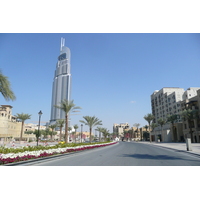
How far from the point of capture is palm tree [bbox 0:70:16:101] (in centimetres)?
1233

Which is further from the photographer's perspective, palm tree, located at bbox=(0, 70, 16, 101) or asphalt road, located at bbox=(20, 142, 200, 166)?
palm tree, located at bbox=(0, 70, 16, 101)

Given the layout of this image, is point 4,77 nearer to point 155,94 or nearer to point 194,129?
point 194,129

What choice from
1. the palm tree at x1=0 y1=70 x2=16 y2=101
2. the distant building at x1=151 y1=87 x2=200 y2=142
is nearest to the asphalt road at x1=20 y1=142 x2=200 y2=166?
the palm tree at x1=0 y1=70 x2=16 y2=101

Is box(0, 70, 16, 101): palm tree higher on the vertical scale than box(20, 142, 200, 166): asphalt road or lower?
higher

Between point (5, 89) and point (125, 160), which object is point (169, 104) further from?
point (5, 89)

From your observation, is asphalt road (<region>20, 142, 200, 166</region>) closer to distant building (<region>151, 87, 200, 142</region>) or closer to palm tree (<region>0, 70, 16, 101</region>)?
palm tree (<region>0, 70, 16, 101</region>)

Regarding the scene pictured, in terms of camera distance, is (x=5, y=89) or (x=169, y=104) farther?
(x=169, y=104)

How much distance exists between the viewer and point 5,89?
12445 millimetres

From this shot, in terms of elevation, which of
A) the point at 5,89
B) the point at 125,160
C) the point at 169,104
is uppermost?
the point at 169,104

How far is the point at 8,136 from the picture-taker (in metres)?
72.2

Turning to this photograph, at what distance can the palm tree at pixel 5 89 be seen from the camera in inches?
485

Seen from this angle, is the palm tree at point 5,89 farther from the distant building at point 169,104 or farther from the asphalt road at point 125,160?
the distant building at point 169,104

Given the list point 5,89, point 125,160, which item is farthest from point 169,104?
point 5,89
